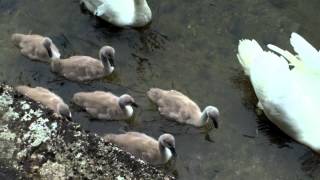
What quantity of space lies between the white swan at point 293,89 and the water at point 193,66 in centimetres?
17

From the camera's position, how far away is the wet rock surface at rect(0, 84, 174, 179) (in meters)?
3.25

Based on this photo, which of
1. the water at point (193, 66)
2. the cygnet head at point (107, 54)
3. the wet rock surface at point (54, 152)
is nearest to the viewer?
the wet rock surface at point (54, 152)

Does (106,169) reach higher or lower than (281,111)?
higher

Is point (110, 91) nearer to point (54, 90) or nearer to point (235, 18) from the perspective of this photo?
point (54, 90)

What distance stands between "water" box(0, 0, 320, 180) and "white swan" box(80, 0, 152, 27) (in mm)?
107

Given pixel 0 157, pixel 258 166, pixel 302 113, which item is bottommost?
pixel 258 166

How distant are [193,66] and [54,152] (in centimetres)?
292

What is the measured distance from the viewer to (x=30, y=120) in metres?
3.45

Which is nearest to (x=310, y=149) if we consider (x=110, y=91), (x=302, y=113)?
(x=302, y=113)

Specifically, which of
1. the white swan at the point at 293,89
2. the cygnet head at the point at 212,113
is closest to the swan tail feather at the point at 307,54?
the white swan at the point at 293,89

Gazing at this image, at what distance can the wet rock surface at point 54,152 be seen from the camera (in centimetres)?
325

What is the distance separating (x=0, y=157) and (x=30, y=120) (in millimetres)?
266

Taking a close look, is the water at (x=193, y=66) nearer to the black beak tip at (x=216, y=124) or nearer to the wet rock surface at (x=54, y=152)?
the black beak tip at (x=216, y=124)

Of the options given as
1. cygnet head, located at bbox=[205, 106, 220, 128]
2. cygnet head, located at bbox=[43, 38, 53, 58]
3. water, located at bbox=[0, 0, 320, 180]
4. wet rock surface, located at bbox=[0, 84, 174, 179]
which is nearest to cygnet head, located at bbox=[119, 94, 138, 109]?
water, located at bbox=[0, 0, 320, 180]
